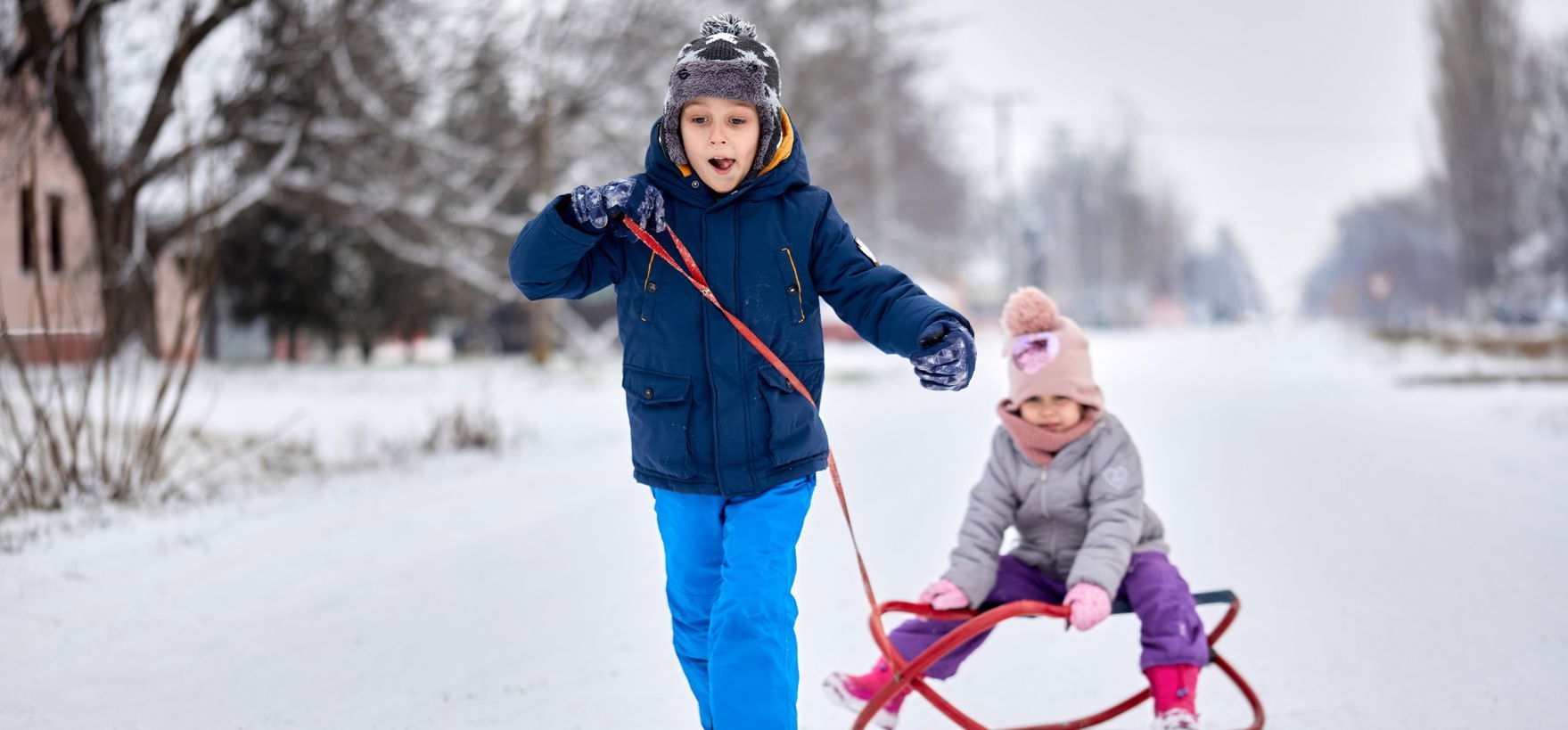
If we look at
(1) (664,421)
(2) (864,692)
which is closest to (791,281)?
(1) (664,421)

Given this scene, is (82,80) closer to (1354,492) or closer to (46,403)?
(46,403)

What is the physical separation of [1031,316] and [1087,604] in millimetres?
933

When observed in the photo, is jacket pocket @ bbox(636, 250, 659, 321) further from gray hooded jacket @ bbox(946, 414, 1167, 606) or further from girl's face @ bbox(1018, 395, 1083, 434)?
girl's face @ bbox(1018, 395, 1083, 434)

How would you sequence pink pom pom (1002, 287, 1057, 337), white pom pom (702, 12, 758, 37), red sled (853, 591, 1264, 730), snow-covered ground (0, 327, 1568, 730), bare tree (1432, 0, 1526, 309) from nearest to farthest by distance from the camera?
white pom pom (702, 12, 758, 37)
red sled (853, 591, 1264, 730)
snow-covered ground (0, 327, 1568, 730)
pink pom pom (1002, 287, 1057, 337)
bare tree (1432, 0, 1526, 309)

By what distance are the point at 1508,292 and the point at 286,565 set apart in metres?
36.6

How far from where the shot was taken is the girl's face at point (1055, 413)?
3691mm

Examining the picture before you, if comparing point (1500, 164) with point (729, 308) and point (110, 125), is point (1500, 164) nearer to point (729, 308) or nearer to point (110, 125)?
point (110, 125)

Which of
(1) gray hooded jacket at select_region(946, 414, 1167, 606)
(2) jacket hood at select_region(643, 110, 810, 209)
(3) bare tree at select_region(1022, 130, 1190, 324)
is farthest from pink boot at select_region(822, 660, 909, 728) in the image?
(3) bare tree at select_region(1022, 130, 1190, 324)

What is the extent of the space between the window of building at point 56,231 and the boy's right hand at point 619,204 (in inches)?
448

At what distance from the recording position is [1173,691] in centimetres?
330

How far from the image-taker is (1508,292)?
34.8m

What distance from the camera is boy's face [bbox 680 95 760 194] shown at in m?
2.76

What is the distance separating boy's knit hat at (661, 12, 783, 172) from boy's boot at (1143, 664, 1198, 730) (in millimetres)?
1686

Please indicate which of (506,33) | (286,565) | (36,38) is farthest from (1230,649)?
(506,33)
